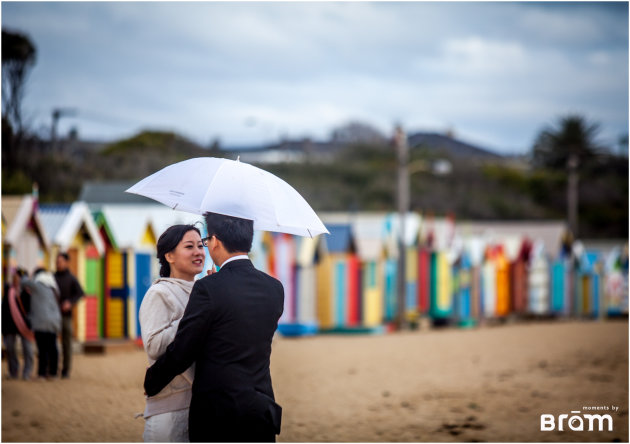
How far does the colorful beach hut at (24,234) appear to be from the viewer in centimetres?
1120

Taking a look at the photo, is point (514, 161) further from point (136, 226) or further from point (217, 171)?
point (217, 171)

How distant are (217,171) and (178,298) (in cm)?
77

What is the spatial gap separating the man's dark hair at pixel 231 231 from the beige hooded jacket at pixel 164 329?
29 cm

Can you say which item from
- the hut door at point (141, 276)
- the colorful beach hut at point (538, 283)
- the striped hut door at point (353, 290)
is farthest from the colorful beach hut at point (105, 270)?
the colorful beach hut at point (538, 283)

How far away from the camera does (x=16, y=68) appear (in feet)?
37.0

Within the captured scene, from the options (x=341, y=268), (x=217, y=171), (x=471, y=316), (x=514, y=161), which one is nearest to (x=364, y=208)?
(x=514, y=161)

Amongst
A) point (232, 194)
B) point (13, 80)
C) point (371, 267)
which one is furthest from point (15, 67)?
point (371, 267)

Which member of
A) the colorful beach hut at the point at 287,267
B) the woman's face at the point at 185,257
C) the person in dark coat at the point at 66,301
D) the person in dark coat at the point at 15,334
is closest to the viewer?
the woman's face at the point at 185,257

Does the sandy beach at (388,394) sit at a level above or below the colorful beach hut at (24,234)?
below

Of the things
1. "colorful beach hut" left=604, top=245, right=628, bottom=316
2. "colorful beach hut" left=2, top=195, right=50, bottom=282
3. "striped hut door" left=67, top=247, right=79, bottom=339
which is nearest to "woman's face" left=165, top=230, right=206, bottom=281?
"colorful beach hut" left=2, top=195, right=50, bottom=282

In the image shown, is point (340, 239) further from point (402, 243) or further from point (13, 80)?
point (13, 80)

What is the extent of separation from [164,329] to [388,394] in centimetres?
797

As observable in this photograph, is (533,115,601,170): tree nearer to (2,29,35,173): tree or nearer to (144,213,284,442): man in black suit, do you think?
(2,29,35,173): tree

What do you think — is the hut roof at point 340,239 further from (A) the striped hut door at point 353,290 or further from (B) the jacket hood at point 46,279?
(B) the jacket hood at point 46,279
